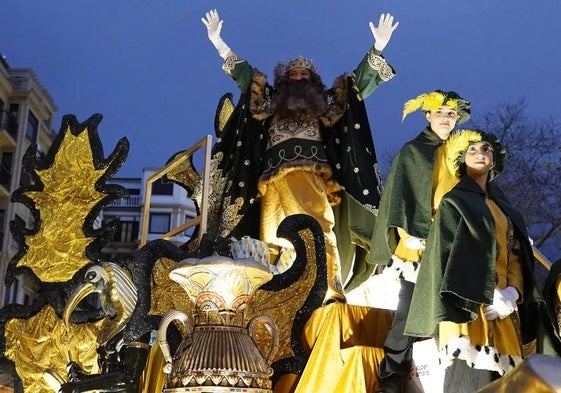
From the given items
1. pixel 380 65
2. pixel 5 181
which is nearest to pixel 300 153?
pixel 380 65

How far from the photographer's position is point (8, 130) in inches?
907

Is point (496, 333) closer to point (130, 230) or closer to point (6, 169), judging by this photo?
point (6, 169)

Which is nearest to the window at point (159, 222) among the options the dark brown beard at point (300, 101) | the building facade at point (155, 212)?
the building facade at point (155, 212)

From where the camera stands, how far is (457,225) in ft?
10.7

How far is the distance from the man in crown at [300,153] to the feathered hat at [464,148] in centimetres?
183

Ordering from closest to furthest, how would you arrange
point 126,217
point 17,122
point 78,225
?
point 78,225, point 17,122, point 126,217

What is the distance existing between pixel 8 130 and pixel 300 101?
19.3m

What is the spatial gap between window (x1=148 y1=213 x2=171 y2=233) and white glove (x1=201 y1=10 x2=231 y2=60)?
2289cm

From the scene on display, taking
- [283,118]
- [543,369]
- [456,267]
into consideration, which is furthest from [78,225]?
[543,369]

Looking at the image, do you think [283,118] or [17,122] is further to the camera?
[17,122]

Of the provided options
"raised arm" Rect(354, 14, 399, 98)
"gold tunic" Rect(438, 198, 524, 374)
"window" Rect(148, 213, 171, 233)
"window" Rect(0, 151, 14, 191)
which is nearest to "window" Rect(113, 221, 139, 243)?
"window" Rect(148, 213, 171, 233)

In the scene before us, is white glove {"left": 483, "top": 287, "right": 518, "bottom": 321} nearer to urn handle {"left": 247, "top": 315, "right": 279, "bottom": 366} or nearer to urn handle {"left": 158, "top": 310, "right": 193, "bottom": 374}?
urn handle {"left": 247, "top": 315, "right": 279, "bottom": 366}

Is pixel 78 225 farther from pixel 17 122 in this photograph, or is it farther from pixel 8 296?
pixel 17 122

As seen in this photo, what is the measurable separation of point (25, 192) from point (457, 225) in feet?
11.3
